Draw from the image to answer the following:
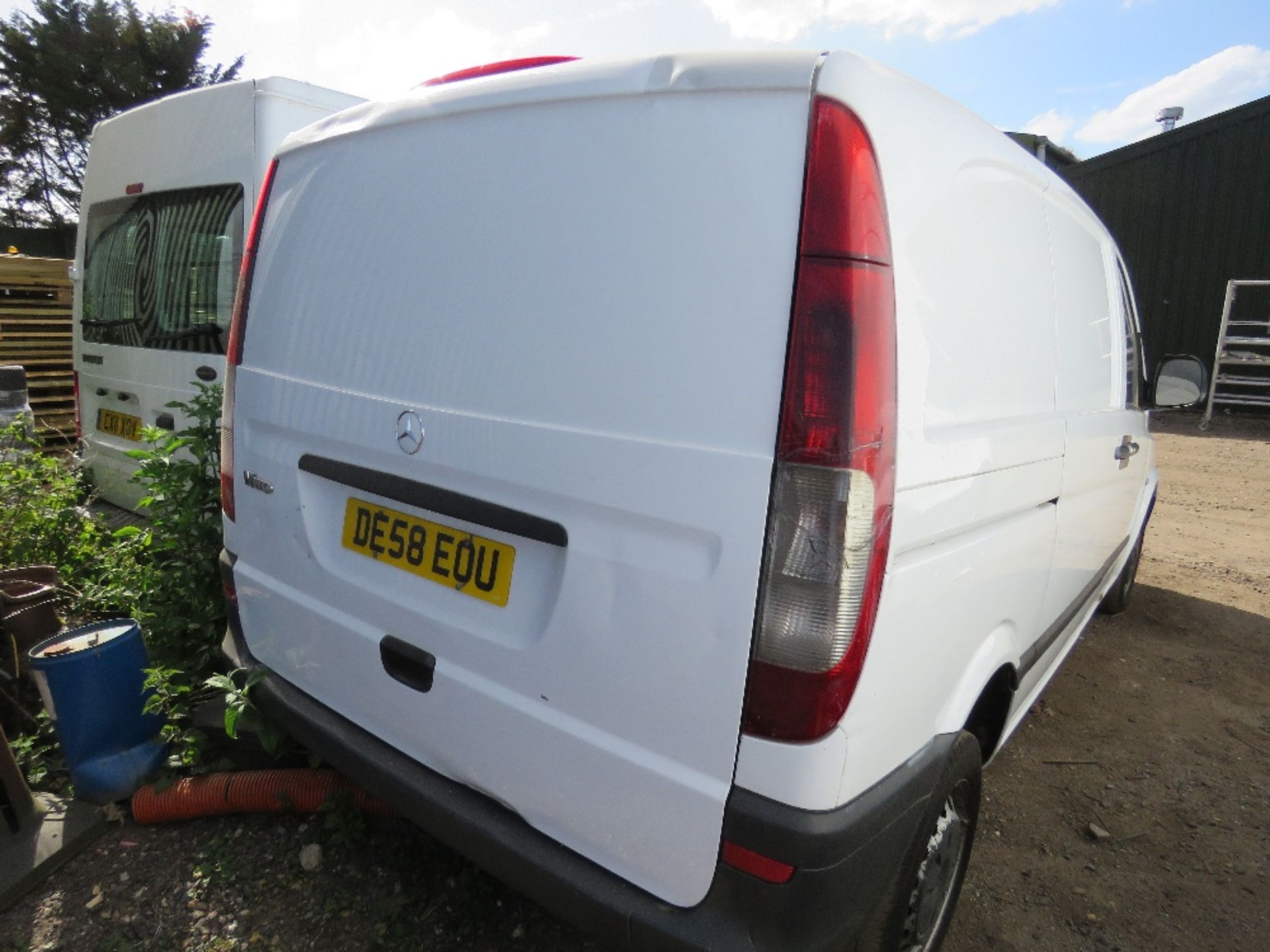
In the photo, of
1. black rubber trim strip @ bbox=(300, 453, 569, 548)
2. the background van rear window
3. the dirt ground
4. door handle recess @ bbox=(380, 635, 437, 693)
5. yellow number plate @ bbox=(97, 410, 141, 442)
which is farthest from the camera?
yellow number plate @ bbox=(97, 410, 141, 442)

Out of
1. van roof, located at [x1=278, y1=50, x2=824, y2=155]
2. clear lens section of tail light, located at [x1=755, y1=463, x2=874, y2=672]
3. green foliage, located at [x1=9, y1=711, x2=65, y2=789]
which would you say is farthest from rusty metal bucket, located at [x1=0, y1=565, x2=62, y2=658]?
clear lens section of tail light, located at [x1=755, y1=463, x2=874, y2=672]

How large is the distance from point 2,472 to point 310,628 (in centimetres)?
291

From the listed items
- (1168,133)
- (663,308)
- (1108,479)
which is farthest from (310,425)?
(1168,133)

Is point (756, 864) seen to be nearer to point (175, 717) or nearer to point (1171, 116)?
point (175, 717)

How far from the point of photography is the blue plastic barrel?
2359 millimetres

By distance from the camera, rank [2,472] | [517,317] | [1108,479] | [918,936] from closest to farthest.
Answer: [517,317]
[918,936]
[1108,479]
[2,472]

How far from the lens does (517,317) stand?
1.45 meters

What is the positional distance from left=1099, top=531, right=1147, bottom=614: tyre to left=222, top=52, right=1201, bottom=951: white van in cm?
276

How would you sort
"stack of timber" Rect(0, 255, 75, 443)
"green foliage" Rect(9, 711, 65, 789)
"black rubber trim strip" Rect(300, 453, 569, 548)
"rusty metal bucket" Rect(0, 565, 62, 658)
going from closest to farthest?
1. "black rubber trim strip" Rect(300, 453, 569, 548)
2. "green foliage" Rect(9, 711, 65, 789)
3. "rusty metal bucket" Rect(0, 565, 62, 658)
4. "stack of timber" Rect(0, 255, 75, 443)

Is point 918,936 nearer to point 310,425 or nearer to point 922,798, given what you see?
point 922,798

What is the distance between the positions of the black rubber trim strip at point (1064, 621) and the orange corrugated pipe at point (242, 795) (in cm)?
194

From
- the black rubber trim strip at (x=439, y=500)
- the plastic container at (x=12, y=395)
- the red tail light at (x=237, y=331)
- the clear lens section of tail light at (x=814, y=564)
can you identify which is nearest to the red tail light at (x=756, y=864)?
the clear lens section of tail light at (x=814, y=564)

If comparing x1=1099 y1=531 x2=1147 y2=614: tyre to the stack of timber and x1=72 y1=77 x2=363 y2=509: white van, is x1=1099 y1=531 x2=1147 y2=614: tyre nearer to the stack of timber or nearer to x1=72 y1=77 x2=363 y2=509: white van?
x1=72 y1=77 x2=363 y2=509: white van

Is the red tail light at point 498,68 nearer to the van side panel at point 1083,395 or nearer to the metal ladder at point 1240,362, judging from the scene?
the van side panel at point 1083,395
